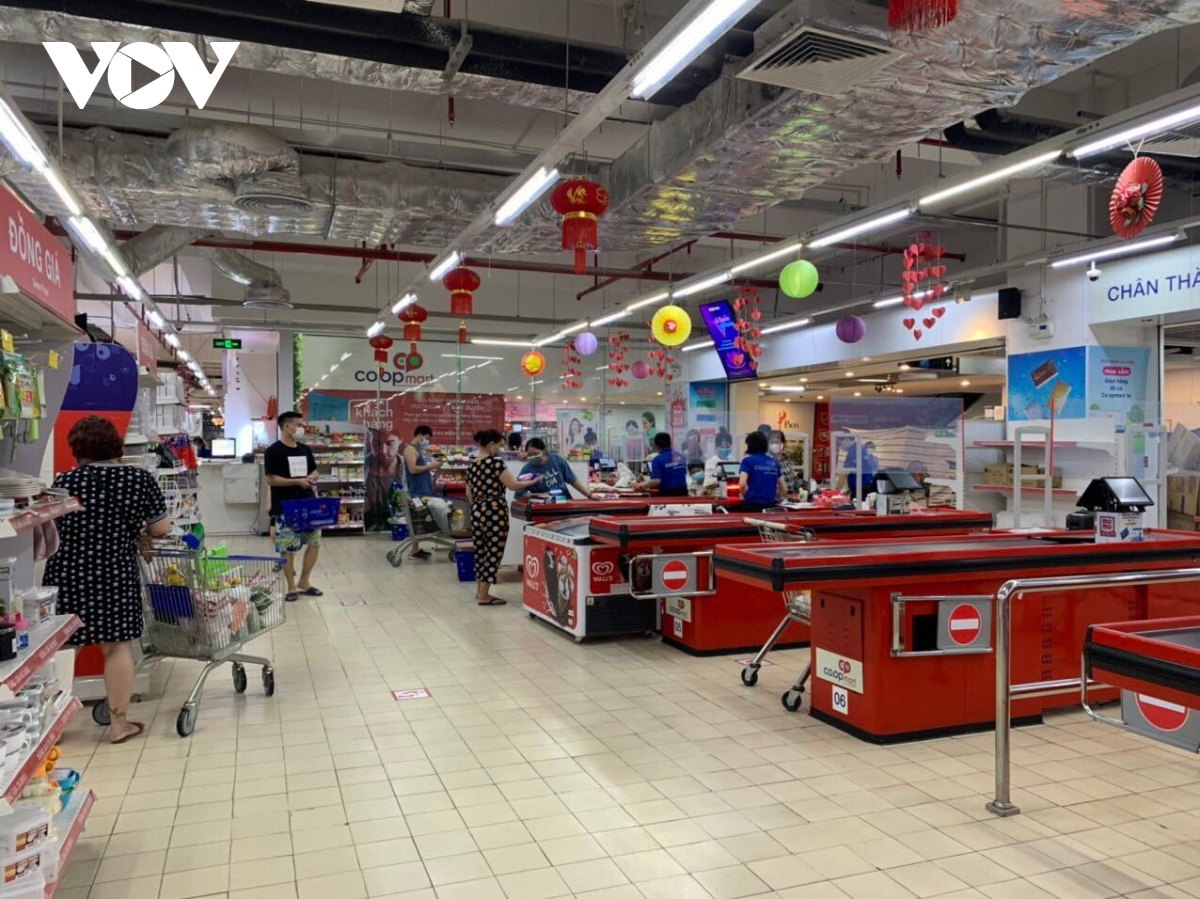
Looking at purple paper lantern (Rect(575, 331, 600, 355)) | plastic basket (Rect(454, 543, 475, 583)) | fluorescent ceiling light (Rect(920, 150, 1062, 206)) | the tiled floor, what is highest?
fluorescent ceiling light (Rect(920, 150, 1062, 206))

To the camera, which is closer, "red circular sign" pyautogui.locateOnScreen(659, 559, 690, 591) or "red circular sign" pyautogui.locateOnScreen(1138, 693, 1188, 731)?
"red circular sign" pyautogui.locateOnScreen(1138, 693, 1188, 731)

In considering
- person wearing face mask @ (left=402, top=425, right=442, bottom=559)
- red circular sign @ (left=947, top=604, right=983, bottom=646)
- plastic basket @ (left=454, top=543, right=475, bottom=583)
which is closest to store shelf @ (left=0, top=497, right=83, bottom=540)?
red circular sign @ (left=947, top=604, right=983, bottom=646)

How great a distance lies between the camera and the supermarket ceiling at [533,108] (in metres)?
4.75

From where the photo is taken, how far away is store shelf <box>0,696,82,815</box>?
226cm

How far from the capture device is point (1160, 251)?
9211mm

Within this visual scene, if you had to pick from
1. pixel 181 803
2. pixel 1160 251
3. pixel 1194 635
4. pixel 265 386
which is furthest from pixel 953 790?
pixel 265 386

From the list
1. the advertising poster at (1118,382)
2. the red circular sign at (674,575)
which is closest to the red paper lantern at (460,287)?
the red circular sign at (674,575)

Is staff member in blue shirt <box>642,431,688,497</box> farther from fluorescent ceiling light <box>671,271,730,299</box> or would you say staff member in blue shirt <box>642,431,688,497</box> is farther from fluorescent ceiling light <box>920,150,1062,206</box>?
fluorescent ceiling light <box>920,150,1062,206</box>

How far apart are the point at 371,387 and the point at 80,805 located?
Answer: 13849 millimetres

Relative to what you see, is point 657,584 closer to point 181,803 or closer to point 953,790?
point 953,790

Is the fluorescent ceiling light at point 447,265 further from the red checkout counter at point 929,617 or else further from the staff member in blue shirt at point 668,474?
the red checkout counter at point 929,617

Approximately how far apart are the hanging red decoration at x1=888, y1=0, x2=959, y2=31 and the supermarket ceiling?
656 mm

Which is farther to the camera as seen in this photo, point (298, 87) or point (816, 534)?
point (298, 87)

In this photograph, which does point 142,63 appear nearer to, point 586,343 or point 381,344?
point 381,344
